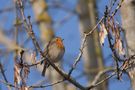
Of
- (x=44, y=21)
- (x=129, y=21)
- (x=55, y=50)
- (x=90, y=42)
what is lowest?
(x=90, y=42)

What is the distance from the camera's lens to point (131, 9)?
15.8ft

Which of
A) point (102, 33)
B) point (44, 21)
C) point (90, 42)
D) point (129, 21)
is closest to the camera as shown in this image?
point (102, 33)

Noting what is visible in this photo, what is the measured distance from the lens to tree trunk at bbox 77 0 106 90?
7.89 metres

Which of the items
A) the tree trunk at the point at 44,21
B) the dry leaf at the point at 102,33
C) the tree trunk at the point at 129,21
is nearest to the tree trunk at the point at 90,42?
the tree trunk at the point at 44,21

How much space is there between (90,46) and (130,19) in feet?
12.3

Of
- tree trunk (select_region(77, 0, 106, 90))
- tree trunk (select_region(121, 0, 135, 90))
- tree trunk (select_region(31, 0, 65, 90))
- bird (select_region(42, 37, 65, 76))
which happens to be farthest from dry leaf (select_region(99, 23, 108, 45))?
tree trunk (select_region(31, 0, 65, 90))

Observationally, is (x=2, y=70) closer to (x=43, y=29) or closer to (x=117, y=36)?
(x=117, y=36)

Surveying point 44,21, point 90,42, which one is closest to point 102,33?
point 90,42

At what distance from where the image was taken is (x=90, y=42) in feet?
28.0

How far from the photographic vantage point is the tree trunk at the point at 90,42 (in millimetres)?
7895

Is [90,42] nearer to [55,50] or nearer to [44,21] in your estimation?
[44,21]

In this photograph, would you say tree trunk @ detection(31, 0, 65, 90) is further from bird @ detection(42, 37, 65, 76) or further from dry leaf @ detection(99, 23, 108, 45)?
dry leaf @ detection(99, 23, 108, 45)

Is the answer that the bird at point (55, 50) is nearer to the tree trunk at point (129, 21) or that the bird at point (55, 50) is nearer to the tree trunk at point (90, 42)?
the tree trunk at point (129, 21)

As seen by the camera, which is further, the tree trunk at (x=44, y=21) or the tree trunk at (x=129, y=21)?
the tree trunk at (x=44, y=21)
